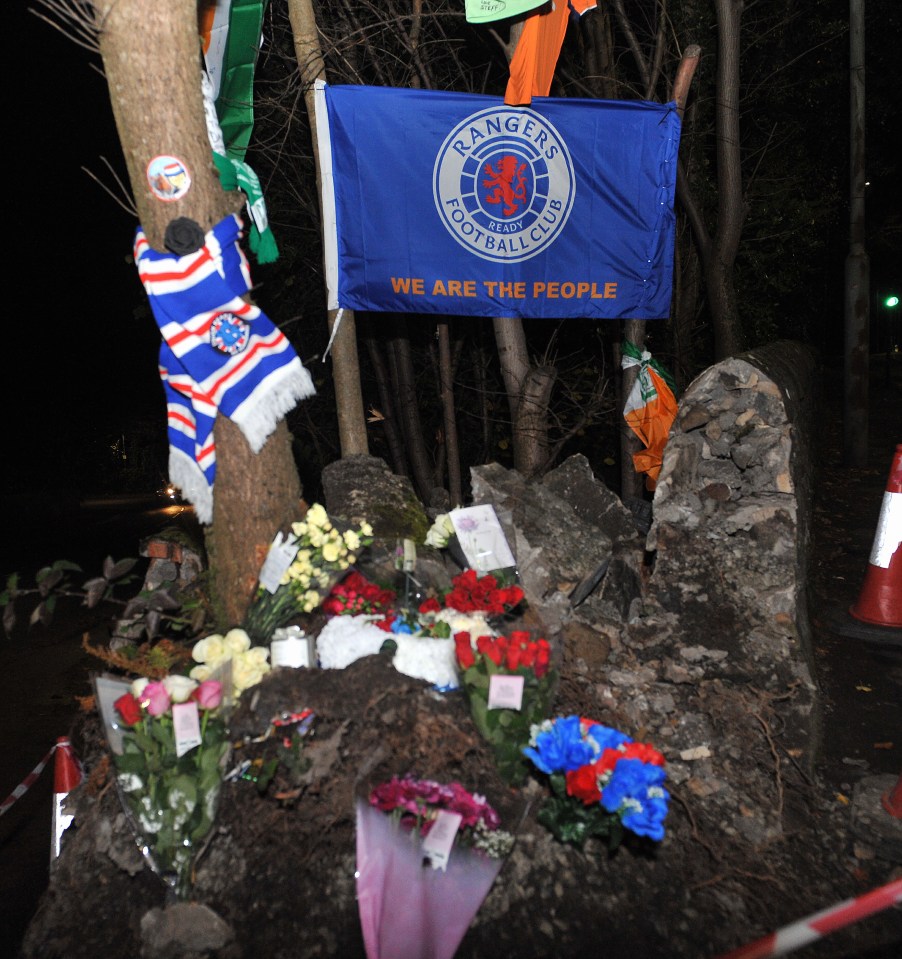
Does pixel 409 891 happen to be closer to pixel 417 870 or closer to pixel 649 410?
pixel 417 870

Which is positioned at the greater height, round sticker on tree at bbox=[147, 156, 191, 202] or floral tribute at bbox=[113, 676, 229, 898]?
round sticker on tree at bbox=[147, 156, 191, 202]

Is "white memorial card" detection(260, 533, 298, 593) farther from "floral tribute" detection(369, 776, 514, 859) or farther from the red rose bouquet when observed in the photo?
"floral tribute" detection(369, 776, 514, 859)

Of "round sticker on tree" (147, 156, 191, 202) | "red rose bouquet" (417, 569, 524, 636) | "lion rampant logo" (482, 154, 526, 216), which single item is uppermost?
"lion rampant logo" (482, 154, 526, 216)

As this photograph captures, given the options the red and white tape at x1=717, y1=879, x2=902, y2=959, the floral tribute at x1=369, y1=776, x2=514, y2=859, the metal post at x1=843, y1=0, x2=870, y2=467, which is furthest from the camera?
the metal post at x1=843, y1=0, x2=870, y2=467

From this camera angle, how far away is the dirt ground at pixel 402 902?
275 cm

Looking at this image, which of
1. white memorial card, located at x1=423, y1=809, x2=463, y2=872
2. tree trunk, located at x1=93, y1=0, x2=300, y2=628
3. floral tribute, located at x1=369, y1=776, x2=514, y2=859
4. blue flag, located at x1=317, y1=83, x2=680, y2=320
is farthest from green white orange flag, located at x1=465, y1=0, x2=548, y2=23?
white memorial card, located at x1=423, y1=809, x2=463, y2=872

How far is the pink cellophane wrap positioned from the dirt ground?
57 millimetres

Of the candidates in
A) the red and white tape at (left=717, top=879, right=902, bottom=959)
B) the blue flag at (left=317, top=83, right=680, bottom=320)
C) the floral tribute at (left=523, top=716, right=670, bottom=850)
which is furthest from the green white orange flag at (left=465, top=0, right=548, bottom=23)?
the red and white tape at (left=717, top=879, right=902, bottom=959)

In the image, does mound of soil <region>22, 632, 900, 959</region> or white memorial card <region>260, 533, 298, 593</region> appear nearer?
mound of soil <region>22, 632, 900, 959</region>

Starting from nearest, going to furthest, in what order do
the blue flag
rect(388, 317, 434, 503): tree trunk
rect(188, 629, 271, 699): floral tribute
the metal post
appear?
1. rect(188, 629, 271, 699): floral tribute
2. the blue flag
3. rect(388, 317, 434, 503): tree trunk
4. the metal post

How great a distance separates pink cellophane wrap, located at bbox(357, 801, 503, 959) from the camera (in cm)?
263

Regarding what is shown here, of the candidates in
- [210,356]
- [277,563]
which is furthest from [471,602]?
[210,356]

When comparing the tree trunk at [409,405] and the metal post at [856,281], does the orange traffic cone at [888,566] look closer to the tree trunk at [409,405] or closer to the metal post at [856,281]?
the tree trunk at [409,405]

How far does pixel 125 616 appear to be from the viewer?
150 inches
